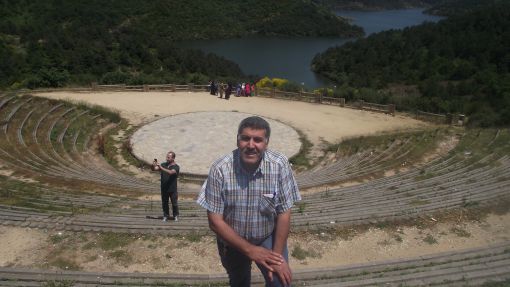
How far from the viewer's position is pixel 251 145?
12.7 feet

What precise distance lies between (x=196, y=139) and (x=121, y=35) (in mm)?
40686

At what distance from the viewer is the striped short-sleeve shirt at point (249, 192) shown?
3.98 metres

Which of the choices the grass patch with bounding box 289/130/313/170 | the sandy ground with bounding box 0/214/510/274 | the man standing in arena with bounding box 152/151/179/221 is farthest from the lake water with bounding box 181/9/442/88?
the sandy ground with bounding box 0/214/510/274

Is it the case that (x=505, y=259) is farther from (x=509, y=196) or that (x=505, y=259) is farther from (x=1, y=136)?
(x=1, y=136)

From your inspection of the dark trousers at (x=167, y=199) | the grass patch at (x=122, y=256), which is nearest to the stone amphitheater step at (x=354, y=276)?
the grass patch at (x=122, y=256)

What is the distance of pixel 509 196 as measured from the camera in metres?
10.3

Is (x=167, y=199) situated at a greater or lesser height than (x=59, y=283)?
lesser

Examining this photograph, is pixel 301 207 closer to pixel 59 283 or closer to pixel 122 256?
pixel 122 256

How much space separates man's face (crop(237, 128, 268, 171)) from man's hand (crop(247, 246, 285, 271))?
76 centimetres

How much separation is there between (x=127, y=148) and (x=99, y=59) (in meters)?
30.0

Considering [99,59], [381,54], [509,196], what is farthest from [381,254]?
[381,54]

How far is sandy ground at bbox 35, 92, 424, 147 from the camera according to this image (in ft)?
75.0

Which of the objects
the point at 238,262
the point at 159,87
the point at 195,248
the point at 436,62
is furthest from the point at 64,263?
the point at 436,62

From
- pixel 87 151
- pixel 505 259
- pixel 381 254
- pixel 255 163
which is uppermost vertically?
pixel 255 163
